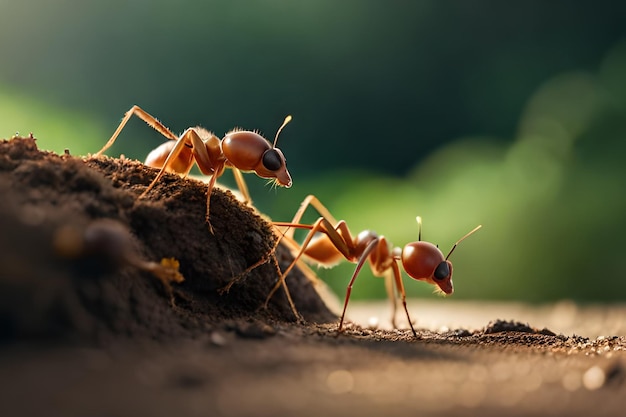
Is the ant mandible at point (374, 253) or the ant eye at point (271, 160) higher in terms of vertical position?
the ant eye at point (271, 160)

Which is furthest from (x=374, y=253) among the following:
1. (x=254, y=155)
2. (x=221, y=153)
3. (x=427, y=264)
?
(x=221, y=153)

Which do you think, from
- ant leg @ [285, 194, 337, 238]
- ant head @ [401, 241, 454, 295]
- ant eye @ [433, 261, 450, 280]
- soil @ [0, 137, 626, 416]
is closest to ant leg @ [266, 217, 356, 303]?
ant leg @ [285, 194, 337, 238]

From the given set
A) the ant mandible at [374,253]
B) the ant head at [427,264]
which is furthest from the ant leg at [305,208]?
the ant head at [427,264]

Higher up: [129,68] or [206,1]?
[206,1]

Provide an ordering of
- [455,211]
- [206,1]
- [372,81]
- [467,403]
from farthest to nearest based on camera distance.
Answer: [372,81] < [206,1] < [455,211] < [467,403]

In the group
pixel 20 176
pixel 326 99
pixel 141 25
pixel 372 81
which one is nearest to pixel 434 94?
pixel 372 81

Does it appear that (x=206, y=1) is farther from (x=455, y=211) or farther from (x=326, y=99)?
(x=455, y=211)

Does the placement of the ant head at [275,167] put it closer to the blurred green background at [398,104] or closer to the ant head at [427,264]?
the ant head at [427,264]
